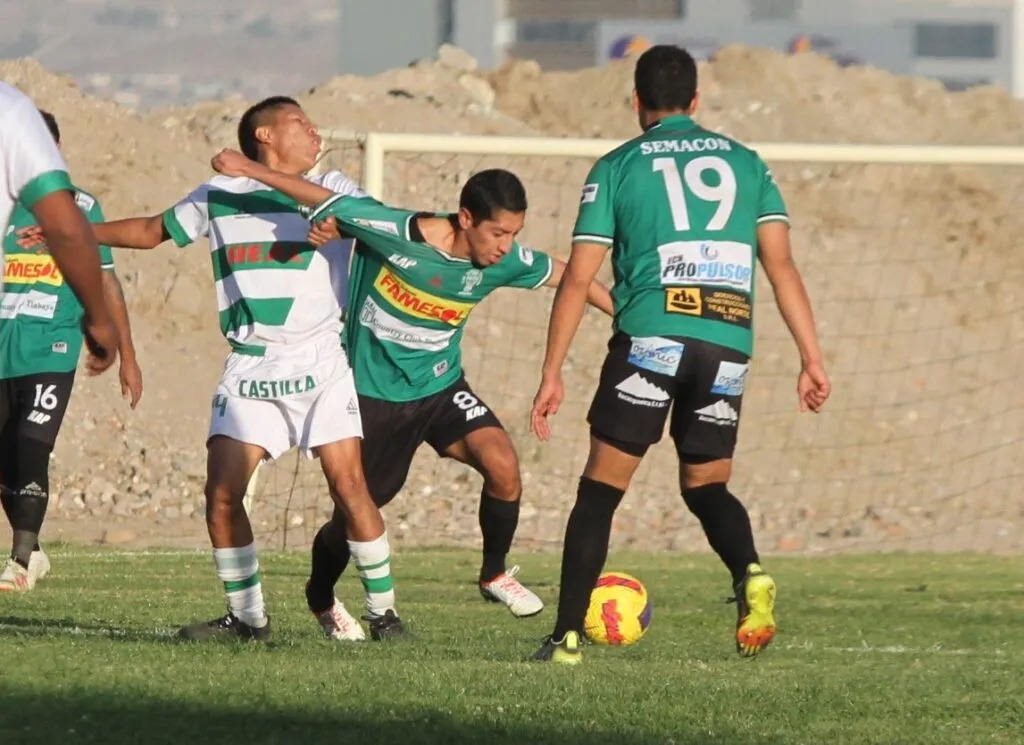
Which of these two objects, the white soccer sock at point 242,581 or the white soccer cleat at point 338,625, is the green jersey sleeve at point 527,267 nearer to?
the white soccer cleat at point 338,625

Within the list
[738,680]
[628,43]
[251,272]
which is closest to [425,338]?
[251,272]

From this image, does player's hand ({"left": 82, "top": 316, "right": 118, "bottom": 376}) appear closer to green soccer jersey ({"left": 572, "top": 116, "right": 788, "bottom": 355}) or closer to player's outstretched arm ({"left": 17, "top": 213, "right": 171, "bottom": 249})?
green soccer jersey ({"left": 572, "top": 116, "right": 788, "bottom": 355})

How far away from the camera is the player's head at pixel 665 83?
744 centimetres

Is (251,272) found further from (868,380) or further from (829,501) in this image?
(868,380)

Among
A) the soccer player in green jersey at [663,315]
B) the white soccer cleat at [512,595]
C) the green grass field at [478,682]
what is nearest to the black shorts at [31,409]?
the green grass field at [478,682]

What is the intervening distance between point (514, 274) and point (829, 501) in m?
14.7

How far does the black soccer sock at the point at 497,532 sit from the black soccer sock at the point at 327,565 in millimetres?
912

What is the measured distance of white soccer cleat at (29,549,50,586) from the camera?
10633 millimetres

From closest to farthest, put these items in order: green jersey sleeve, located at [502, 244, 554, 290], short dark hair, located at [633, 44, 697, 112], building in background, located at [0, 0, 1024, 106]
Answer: short dark hair, located at [633, 44, 697, 112]
green jersey sleeve, located at [502, 244, 554, 290]
building in background, located at [0, 0, 1024, 106]

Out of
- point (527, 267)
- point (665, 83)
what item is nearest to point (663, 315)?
point (665, 83)

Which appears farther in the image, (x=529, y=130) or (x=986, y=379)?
(x=529, y=130)

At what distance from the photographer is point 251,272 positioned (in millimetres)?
7844

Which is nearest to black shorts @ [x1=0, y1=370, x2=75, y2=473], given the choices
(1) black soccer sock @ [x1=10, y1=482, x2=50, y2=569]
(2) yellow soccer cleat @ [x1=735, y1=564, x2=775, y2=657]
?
(1) black soccer sock @ [x1=10, y1=482, x2=50, y2=569]

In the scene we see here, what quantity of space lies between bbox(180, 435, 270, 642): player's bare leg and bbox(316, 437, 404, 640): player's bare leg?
0.89 ft
